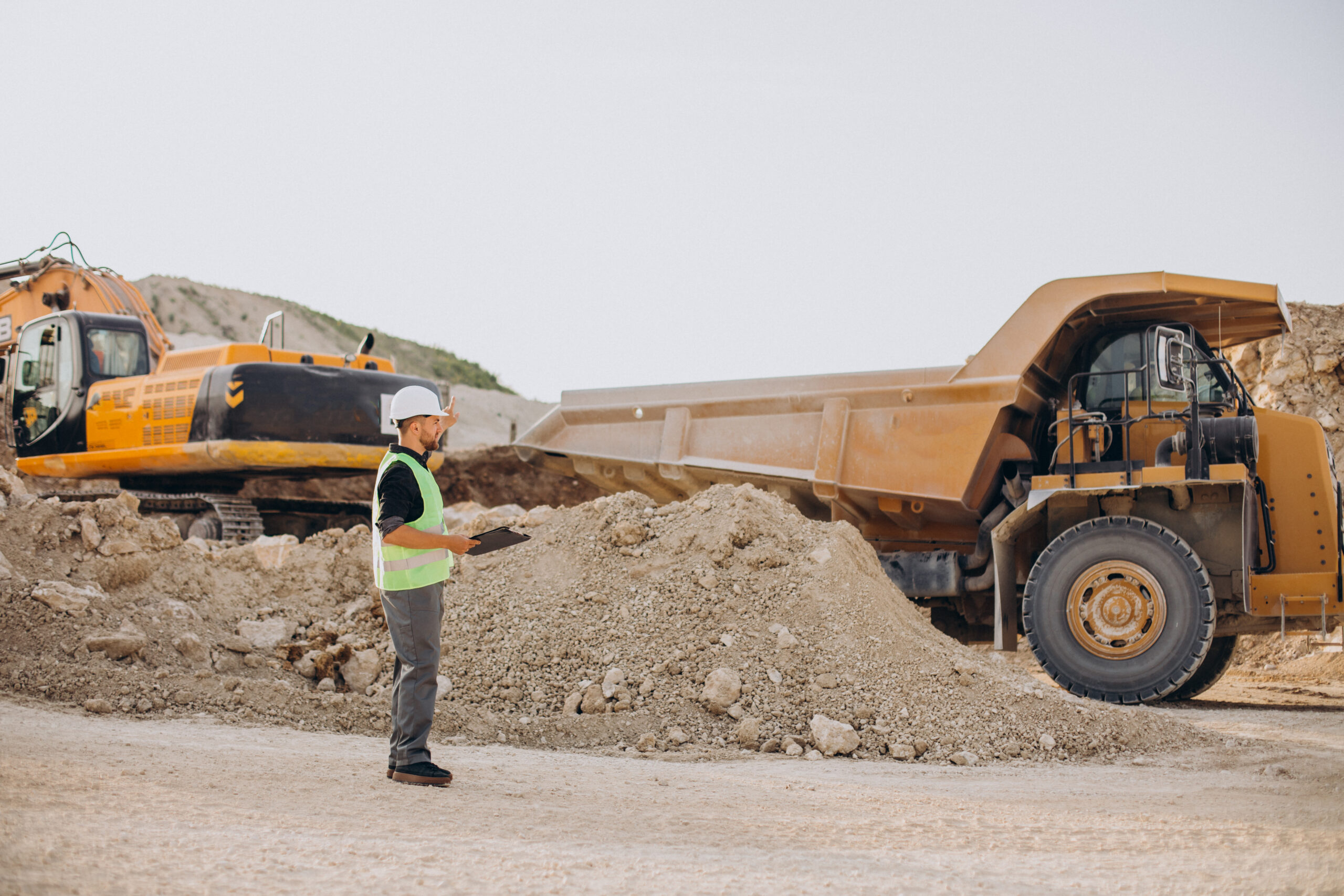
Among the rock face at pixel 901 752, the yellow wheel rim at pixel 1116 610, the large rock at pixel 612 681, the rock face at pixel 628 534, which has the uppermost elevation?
the rock face at pixel 628 534

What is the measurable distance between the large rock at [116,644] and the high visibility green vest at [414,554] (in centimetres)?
263

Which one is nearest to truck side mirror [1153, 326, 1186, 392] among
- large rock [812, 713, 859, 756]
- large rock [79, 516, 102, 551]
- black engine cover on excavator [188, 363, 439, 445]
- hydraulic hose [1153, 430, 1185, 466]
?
hydraulic hose [1153, 430, 1185, 466]

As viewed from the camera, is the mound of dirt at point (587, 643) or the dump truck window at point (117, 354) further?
the dump truck window at point (117, 354)

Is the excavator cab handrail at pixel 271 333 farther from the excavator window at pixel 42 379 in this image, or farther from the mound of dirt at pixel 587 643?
the mound of dirt at pixel 587 643

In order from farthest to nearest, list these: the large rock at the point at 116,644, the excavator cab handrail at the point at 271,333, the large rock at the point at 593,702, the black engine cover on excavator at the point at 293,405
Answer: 1. the excavator cab handrail at the point at 271,333
2. the black engine cover on excavator at the point at 293,405
3. the large rock at the point at 116,644
4. the large rock at the point at 593,702

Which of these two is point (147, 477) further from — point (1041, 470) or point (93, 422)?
point (1041, 470)

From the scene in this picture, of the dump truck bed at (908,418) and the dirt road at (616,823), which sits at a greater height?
the dump truck bed at (908,418)

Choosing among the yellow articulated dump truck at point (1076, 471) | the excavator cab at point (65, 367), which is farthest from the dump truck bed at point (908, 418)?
the excavator cab at point (65, 367)

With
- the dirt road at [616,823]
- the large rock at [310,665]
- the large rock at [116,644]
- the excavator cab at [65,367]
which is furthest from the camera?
the excavator cab at [65,367]

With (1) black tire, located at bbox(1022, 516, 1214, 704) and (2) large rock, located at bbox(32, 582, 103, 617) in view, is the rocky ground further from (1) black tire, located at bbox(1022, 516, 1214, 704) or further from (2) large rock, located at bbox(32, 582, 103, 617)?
(2) large rock, located at bbox(32, 582, 103, 617)

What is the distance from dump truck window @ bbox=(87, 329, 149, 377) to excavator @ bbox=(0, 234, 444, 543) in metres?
0.01

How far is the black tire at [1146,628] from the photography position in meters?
6.69

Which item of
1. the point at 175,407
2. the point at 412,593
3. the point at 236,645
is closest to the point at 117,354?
the point at 175,407

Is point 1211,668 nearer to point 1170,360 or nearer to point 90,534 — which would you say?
point 1170,360
